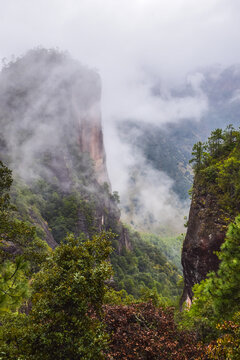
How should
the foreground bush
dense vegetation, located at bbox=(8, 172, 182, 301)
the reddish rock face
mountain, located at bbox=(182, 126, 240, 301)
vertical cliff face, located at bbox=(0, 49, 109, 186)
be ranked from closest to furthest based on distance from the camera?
the foreground bush
mountain, located at bbox=(182, 126, 240, 301)
the reddish rock face
dense vegetation, located at bbox=(8, 172, 182, 301)
vertical cliff face, located at bbox=(0, 49, 109, 186)

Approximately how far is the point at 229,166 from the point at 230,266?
37.3ft

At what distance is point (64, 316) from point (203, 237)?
17205 millimetres

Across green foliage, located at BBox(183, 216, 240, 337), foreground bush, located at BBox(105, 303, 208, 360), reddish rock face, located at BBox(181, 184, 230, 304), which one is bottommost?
foreground bush, located at BBox(105, 303, 208, 360)

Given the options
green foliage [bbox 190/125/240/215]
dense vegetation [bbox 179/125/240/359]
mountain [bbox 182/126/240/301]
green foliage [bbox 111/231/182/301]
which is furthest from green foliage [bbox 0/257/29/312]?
green foliage [bbox 111/231/182/301]

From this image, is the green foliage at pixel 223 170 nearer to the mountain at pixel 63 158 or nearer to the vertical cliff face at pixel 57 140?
the mountain at pixel 63 158

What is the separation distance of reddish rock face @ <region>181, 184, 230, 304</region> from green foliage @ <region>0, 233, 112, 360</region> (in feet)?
49.2

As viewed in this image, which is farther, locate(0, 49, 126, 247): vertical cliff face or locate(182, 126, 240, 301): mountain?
locate(0, 49, 126, 247): vertical cliff face

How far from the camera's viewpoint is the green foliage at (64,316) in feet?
19.5

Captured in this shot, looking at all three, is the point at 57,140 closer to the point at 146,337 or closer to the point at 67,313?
the point at 146,337

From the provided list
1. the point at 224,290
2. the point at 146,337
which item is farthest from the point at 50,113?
the point at 146,337

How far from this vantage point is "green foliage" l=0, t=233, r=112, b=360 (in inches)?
234

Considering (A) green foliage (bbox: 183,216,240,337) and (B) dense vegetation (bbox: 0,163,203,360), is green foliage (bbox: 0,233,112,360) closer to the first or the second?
(B) dense vegetation (bbox: 0,163,203,360)

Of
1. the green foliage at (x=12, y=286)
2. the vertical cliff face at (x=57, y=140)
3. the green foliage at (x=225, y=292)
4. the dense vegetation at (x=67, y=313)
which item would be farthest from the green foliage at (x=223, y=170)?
the vertical cliff face at (x=57, y=140)

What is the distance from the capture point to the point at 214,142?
26875 mm
